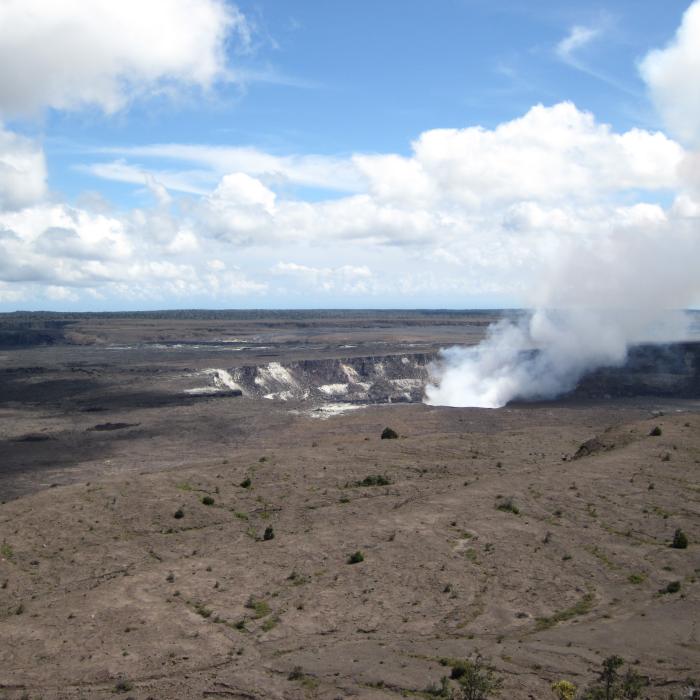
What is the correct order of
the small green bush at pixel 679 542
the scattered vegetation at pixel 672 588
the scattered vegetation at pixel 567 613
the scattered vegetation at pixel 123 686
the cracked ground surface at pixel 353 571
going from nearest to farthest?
the scattered vegetation at pixel 123 686
the cracked ground surface at pixel 353 571
the scattered vegetation at pixel 567 613
the scattered vegetation at pixel 672 588
the small green bush at pixel 679 542

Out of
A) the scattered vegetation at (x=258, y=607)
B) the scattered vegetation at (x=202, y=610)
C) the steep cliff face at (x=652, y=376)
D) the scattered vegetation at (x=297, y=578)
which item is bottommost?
the scattered vegetation at (x=202, y=610)

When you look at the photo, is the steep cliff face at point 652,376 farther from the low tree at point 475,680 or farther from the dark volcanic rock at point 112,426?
the low tree at point 475,680

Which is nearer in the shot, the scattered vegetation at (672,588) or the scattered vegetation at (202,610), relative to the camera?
the scattered vegetation at (202,610)

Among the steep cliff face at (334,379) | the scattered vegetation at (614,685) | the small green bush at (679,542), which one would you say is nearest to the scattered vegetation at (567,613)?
the scattered vegetation at (614,685)

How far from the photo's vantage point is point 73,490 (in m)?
44.0

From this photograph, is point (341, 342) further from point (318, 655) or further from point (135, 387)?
point (318, 655)

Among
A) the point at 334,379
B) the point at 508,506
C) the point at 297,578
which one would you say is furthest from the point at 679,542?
the point at 334,379

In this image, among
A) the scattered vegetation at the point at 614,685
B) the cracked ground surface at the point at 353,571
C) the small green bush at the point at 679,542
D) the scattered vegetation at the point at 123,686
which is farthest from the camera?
the small green bush at the point at 679,542

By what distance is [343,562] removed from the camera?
31562mm

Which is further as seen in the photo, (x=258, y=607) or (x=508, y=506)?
(x=508, y=506)

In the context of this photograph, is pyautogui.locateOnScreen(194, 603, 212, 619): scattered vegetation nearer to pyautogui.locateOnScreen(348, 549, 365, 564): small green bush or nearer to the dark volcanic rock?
pyautogui.locateOnScreen(348, 549, 365, 564): small green bush

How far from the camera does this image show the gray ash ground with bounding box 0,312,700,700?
2200 centimetres

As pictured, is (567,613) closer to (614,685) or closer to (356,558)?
(614,685)

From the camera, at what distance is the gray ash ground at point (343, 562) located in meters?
22.0
